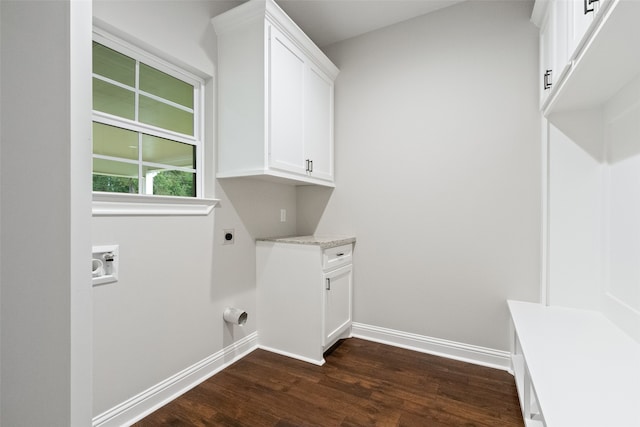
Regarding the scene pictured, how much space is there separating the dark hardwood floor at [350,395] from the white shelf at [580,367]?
51 centimetres

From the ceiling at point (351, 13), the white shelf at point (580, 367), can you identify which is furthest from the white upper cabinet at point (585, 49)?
the white shelf at point (580, 367)

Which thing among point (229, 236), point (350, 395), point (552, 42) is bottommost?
point (350, 395)

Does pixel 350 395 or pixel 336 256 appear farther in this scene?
pixel 336 256

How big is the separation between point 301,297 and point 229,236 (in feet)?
2.34

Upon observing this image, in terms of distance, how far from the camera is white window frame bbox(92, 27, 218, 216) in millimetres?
1488

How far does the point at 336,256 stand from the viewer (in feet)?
7.79

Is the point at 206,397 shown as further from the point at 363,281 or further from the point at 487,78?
the point at 487,78

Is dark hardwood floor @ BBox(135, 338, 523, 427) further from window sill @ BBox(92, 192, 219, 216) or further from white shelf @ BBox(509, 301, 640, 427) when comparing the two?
window sill @ BBox(92, 192, 219, 216)

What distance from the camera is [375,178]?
2.57m

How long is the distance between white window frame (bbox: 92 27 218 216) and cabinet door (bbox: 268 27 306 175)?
52 centimetres

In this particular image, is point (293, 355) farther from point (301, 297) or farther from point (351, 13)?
point (351, 13)

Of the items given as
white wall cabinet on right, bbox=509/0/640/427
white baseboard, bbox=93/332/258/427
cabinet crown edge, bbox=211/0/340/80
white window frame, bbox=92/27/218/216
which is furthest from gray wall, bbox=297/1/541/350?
white window frame, bbox=92/27/218/216
